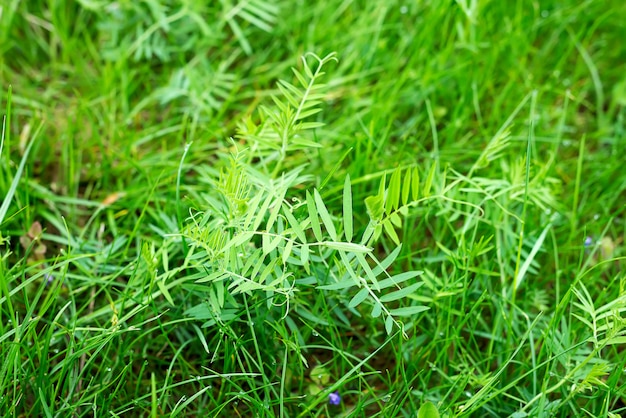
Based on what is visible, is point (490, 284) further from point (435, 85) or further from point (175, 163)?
point (175, 163)

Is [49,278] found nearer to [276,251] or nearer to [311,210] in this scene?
[276,251]

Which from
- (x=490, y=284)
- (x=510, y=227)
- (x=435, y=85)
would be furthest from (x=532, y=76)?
(x=490, y=284)

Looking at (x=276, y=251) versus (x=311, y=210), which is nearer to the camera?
(x=311, y=210)

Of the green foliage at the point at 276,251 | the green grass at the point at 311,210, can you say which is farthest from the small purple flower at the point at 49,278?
the green foliage at the point at 276,251

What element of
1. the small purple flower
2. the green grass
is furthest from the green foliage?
the small purple flower

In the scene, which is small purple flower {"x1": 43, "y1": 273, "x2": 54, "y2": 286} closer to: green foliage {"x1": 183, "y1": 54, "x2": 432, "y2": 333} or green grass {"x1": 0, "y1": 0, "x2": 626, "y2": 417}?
green grass {"x1": 0, "y1": 0, "x2": 626, "y2": 417}

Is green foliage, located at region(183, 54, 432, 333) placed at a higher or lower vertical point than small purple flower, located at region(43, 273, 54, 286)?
higher

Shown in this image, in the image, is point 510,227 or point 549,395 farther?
point 510,227

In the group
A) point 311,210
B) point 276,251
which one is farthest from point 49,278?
point 311,210
